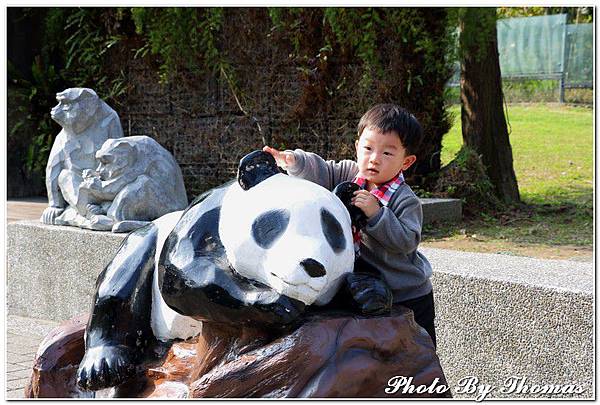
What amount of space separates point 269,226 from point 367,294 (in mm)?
324

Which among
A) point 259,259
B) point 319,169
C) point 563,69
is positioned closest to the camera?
point 259,259

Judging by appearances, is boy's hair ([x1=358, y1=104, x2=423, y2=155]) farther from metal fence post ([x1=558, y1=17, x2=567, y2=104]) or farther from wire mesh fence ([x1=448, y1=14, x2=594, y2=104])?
metal fence post ([x1=558, y1=17, x2=567, y2=104])

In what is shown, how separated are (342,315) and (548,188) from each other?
736 cm

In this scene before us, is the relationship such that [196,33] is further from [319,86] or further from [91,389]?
[91,389]

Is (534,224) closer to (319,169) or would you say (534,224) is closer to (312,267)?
(319,169)

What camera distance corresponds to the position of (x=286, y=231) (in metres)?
2.29

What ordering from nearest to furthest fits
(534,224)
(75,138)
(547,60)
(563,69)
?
(75,138) < (534,224) < (563,69) < (547,60)

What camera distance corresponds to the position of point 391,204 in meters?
2.82

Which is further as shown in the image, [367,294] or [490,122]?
[490,122]

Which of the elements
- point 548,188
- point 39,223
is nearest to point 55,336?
point 39,223

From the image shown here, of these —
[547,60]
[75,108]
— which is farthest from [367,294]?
[547,60]

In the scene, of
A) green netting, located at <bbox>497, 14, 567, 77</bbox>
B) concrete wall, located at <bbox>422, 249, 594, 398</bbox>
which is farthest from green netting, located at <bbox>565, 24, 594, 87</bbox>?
concrete wall, located at <bbox>422, 249, 594, 398</bbox>

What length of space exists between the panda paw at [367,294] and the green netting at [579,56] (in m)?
14.9

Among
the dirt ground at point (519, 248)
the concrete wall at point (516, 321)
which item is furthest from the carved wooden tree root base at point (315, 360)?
the dirt ground at point (519, 248)
